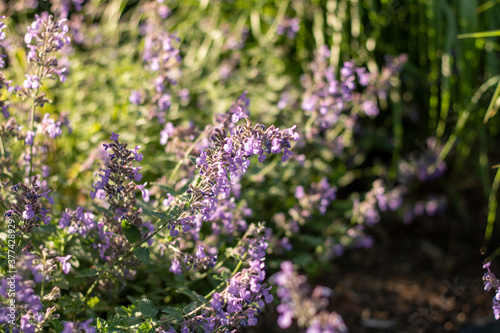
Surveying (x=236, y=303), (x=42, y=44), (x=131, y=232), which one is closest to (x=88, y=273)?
(x=131, y=232)

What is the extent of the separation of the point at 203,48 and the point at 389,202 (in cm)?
162

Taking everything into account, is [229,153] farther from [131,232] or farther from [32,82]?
[32,82]

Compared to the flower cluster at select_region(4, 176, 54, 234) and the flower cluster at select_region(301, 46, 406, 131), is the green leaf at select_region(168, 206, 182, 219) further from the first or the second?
the flower cluster at select_region(301, 46, 406, 131)

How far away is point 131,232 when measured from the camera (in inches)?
58.7

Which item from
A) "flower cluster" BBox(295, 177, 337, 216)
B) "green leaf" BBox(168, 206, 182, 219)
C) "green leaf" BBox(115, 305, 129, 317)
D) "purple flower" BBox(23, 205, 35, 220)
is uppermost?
"flower cluster" BBox(295, 177, 337, 216)

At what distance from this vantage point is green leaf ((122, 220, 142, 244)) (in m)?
1.48

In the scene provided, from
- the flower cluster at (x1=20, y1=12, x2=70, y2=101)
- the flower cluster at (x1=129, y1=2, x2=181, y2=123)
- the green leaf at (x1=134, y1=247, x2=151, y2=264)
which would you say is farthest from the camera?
the flower cluster at (x1=129, y1=2, x2=181, y2=123)

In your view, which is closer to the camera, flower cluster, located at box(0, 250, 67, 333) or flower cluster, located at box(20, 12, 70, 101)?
flower cluster, located at box(0, 250, 67, 333)

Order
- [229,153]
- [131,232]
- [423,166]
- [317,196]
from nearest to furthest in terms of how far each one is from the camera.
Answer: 1. [229,153]
2. [131,232]
3. [317,196]
4. [423,166]

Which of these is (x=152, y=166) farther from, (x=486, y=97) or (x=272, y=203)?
(x=486, y=97)

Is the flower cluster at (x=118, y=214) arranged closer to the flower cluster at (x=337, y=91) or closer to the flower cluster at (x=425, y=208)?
the flower cluster at (x=337, y=91)

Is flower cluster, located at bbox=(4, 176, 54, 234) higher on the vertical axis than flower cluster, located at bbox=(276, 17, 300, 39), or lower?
lower

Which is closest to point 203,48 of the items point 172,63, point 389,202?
point 172,63

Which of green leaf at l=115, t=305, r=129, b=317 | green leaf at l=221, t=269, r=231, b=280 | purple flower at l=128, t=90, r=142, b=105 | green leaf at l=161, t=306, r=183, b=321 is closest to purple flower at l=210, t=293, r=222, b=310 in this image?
green leaf at l=161, t=306, r=183, b=321
